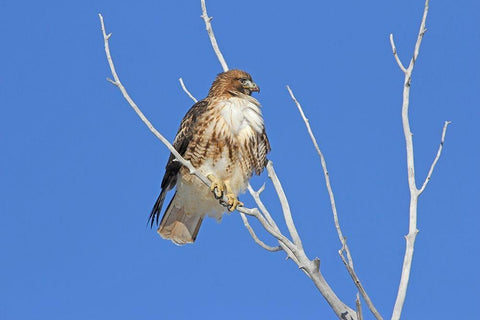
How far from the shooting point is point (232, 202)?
6.00 meters

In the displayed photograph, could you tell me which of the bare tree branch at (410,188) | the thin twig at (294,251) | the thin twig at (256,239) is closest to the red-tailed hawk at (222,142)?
the thin twig at (256,239)

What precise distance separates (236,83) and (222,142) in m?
0.59

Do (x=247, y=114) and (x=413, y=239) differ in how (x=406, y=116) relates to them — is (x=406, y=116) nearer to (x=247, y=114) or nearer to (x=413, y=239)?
(x=413, y=239)

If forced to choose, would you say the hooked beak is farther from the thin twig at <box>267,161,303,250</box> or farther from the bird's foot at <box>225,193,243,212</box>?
the thin twig at <box>267,161,303,250</box>

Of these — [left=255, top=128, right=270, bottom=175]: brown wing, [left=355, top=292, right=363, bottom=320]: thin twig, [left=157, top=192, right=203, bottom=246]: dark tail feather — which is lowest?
[left=355, top=292, right=363, bottom=320]: thin twig

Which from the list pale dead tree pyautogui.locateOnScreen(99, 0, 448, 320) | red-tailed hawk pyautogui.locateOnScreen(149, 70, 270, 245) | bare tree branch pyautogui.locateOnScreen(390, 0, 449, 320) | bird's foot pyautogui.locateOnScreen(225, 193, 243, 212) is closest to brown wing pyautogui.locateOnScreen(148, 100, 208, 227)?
red-tailed hawk pyautogui.locateOnScreen(149, 70, 270, 245)

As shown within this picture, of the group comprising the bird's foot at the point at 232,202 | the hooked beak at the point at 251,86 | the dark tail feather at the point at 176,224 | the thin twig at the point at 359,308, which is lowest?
the thin twig at the point at 359,308

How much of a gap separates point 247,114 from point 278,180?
3.14 feet

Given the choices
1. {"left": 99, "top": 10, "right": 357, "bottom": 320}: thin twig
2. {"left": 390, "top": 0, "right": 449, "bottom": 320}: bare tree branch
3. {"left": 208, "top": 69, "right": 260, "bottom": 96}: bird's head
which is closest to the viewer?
{"left": 390, "top": 0, "right": 449, "bottom": 320}: bare tree branch

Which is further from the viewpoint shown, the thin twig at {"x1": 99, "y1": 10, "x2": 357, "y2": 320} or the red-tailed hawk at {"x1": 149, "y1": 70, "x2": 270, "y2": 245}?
the red-tailed hawk at {"x1": 149, "y1": 70, "x2": 270, "y2": 245}

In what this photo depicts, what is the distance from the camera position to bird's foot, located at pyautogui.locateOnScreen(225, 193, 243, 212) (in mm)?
5973

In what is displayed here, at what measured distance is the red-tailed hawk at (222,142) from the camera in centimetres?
598

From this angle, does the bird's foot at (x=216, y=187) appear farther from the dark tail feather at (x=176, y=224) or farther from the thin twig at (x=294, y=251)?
the thin twig at (x=294, y=251)

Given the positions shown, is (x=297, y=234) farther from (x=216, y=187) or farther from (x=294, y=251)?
(x=216, y=187)
